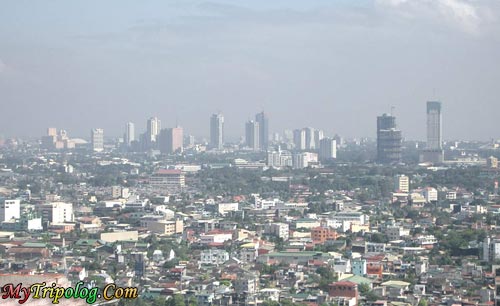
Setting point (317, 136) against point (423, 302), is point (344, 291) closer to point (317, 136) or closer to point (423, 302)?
point (423, 302)

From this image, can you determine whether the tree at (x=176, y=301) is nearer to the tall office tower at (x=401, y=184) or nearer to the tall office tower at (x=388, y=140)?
the tall office tower at (x=401, y=184)

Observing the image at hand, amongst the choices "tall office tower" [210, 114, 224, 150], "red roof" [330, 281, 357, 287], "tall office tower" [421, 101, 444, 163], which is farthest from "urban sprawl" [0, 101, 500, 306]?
"tall office tower" [210, 114, 224, 150]

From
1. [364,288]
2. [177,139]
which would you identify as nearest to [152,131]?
[177,139]

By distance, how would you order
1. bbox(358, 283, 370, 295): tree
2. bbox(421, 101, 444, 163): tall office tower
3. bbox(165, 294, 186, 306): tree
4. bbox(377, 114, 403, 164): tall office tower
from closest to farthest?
1. bbox(165, 294, 186, 306): tree
2. bbox(358, 283, 370, 295): tree
3. bbox(377, 114, 403, 164): tall office tower
4. bbox(421, 101, 444, 163): tall office tower

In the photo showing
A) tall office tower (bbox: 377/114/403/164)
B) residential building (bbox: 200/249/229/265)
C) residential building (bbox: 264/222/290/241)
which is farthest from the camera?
tall office tower (bbox: 377/114/403/164)

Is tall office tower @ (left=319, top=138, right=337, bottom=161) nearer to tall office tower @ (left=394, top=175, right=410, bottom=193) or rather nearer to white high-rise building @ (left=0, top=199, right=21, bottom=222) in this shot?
tall office tower @ (left=394, top=175, right=410, bottom=193)

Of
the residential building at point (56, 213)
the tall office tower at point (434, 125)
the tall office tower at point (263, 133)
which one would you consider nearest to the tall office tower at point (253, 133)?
the tall office tower at point (263, 133)
